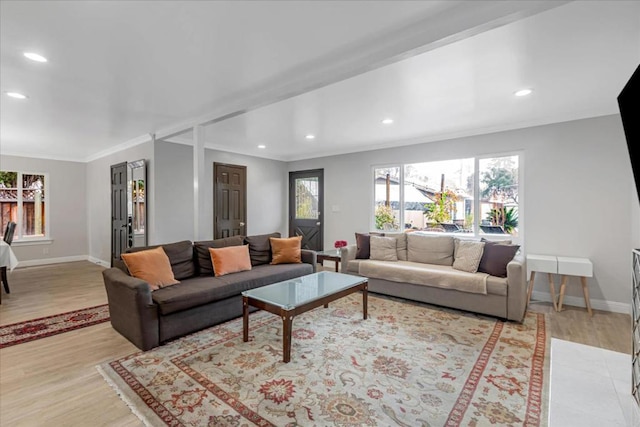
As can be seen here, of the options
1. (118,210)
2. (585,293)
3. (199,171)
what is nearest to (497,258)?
(585,293)

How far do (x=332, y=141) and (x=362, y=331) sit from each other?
140 inches

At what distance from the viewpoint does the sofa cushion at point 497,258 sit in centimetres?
356

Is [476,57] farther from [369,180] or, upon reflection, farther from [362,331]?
[369,180]

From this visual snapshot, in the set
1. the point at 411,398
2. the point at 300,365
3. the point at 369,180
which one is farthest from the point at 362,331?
the point at 369,180

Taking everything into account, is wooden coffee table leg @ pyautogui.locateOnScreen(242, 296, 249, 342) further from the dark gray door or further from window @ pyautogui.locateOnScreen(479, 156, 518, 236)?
the dark gray door

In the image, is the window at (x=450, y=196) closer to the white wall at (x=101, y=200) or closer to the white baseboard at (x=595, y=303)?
the white baseboard at (x=595, y=303)

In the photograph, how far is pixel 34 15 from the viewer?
190 cm

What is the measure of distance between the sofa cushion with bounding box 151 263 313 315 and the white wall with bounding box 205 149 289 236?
2465 mm

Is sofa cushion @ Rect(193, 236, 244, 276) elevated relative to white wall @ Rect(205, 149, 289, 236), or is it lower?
lower

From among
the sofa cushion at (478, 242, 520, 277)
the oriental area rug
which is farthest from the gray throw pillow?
the oriental area rug

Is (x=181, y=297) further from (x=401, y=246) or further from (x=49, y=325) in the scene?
(x=401, y=246)

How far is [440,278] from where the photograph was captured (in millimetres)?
3695

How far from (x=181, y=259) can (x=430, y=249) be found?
11.0 ft

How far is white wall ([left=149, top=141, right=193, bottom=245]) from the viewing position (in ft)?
16.1
